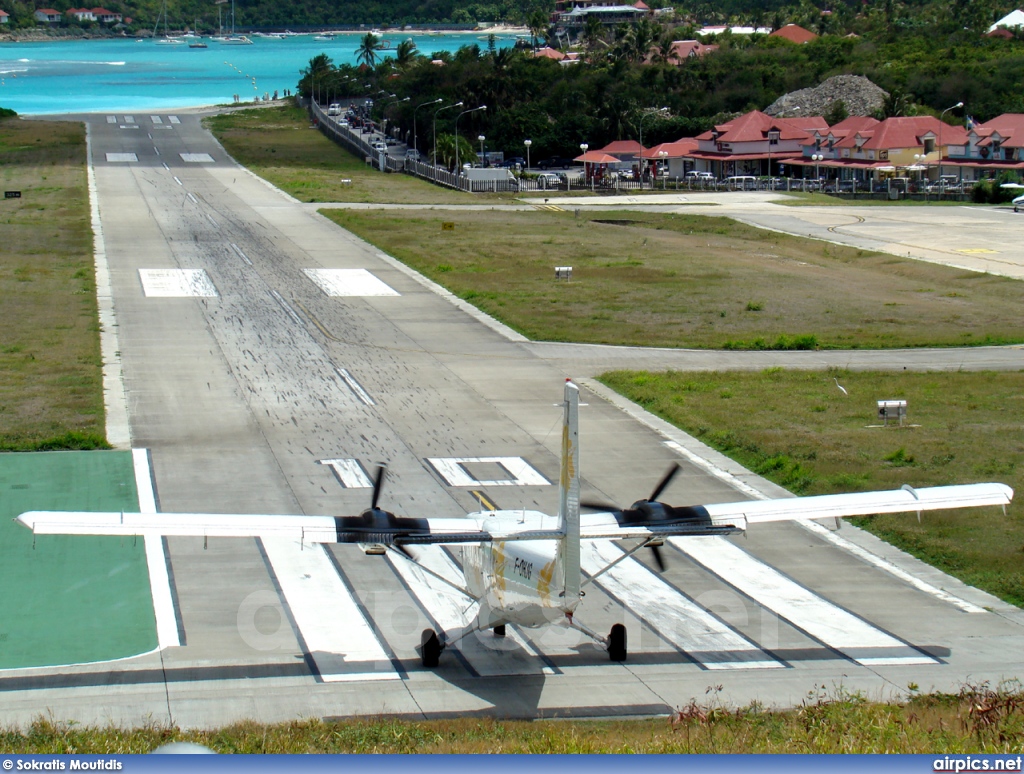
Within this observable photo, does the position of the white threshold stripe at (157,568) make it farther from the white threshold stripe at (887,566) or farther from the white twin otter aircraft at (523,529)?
the white threshold stripe at (887,566)

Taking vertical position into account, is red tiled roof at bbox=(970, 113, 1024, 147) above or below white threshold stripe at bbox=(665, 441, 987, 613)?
above

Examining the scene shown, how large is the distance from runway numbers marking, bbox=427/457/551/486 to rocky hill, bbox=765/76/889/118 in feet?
484

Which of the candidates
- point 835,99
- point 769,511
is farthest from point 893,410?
point 835,99

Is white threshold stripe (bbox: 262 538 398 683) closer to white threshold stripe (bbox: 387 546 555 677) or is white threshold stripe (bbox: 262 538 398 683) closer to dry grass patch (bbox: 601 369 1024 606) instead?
white threshold stripe (bbox: 387 546 555 677)

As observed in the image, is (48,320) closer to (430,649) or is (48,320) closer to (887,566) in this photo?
(430,649)

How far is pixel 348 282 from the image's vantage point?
65125 mm

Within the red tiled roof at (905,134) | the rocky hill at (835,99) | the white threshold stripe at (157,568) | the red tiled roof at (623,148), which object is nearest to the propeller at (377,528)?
the white threshold stripe at (157,568)

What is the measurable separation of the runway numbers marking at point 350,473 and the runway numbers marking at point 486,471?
206 cm

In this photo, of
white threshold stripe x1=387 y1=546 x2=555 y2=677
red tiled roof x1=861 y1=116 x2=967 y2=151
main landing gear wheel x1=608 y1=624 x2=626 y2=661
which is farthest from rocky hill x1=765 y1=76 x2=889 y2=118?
main landing gear wheel x1=608 y1=624 x2=626 y2=661

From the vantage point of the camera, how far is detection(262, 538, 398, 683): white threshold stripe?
2072cm

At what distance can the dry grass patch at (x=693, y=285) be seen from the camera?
53.0m

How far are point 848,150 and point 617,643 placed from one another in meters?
132

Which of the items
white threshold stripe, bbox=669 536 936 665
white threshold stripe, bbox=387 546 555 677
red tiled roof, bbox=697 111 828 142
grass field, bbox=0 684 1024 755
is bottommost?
white threshold stripe, bbox=669 536 936 665

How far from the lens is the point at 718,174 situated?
490 ft
